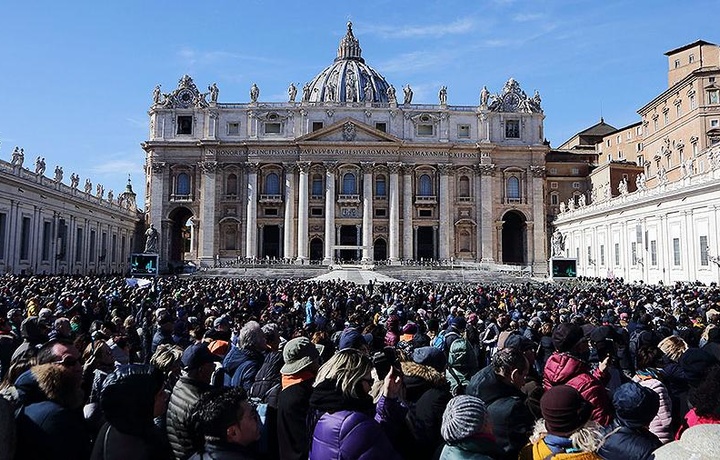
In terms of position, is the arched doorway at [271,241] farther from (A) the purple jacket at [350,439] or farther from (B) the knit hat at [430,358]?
(A) the purple jacket at [350,439]

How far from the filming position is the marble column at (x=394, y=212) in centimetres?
6106

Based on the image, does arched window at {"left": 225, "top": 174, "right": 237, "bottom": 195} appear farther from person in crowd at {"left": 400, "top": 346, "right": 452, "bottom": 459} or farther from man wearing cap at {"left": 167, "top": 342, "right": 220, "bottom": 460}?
person in crowd at {"left": 400, "top": 346, "right": 452, "bottom": 459}

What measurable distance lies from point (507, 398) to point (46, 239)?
44431mm

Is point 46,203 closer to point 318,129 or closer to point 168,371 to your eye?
point 318,129

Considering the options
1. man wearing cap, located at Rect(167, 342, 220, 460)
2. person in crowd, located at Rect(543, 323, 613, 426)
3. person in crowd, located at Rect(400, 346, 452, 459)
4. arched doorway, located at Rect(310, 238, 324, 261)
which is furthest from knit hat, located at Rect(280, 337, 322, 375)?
arched doorway, located at Rect(310, 238, 324, 261)

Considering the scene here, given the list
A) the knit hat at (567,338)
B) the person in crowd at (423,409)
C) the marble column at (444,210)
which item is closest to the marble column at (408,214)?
the marble column at (444,210)

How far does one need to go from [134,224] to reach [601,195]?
51.2 meters

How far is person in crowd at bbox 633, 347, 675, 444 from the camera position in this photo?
16.2ft

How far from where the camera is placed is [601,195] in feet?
191

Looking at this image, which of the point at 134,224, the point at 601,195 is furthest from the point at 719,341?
the point at 134,224

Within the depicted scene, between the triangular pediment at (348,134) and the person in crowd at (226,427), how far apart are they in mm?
58780

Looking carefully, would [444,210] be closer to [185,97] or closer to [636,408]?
[185,97]

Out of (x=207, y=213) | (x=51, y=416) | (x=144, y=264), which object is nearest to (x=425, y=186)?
(x=207, y=213)

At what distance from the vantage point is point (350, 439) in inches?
134
